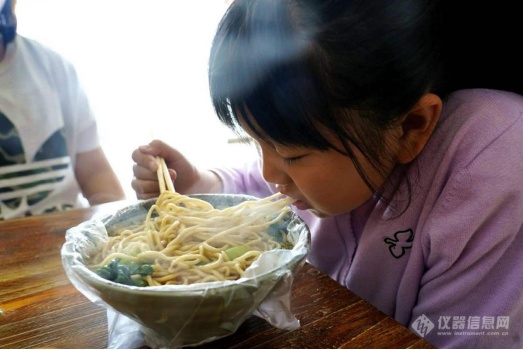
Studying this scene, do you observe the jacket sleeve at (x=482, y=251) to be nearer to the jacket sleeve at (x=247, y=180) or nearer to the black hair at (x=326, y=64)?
the black hair at (x=326, y=64)

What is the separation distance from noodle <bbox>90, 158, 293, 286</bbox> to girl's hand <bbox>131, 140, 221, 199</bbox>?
85 mm

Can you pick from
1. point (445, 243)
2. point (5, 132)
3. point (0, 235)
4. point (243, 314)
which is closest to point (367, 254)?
point (445, 243)

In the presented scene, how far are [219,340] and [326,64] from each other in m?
0.31

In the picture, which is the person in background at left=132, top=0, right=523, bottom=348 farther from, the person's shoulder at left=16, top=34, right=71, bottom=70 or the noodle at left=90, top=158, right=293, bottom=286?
the person's shoulder at left=16, top=34, right=71, bottom=70

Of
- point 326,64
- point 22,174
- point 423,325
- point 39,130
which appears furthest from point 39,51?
point 423,325

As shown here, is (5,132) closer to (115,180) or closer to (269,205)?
(115,180)

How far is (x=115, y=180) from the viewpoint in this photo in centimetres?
125

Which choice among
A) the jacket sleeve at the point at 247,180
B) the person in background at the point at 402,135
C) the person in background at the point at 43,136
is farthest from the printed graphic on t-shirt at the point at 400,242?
the person in background at the point at 43,136

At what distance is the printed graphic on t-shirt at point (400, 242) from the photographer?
0.68 m

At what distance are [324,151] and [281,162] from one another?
0.20 ft

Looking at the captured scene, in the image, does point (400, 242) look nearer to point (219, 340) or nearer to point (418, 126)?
point (418, 126)

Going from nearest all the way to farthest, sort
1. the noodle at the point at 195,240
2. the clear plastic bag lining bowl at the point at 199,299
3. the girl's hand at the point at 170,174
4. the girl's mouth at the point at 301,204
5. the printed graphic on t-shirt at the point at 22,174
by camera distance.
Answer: the clear plastic bag lining bowl at the point at 199,299, the noodle at the point at 195,240, the girl's mouth at the point at 301,204, the girl's hand at the point at 170,174, the printed graphic on t-shirt at the point at 22,174

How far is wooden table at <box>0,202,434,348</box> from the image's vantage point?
19.1 inches

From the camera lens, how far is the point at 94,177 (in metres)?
1.24
